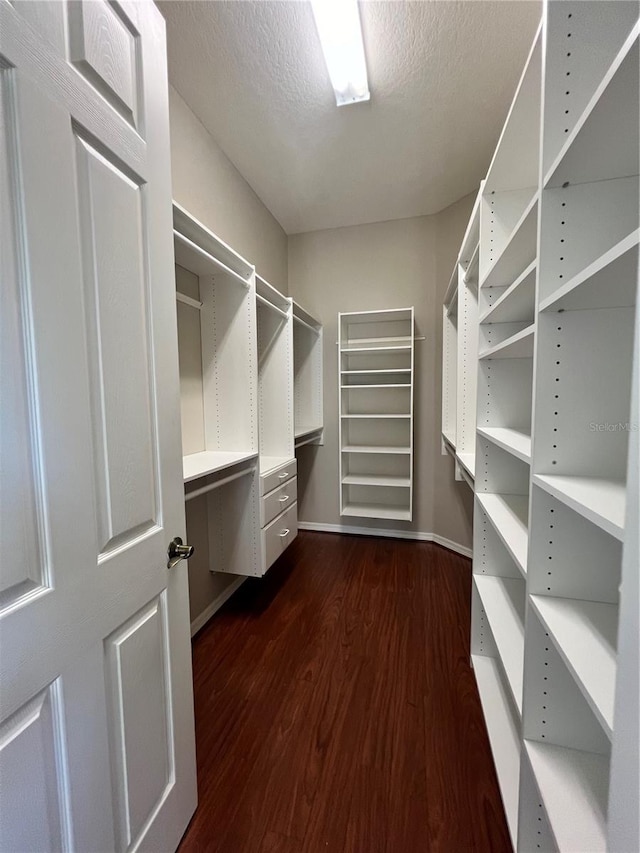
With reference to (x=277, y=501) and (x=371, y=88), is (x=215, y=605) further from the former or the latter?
(x=371, y=88)

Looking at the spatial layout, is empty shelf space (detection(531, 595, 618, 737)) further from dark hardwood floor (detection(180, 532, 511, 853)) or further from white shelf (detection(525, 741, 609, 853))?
dark hardwood floor (detection(180, 532, 511, 853))

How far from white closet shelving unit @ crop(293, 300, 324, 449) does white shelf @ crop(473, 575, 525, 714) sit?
2.06m

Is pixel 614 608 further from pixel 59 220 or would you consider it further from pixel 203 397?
pixel 203 397

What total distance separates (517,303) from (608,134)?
23.5 inches

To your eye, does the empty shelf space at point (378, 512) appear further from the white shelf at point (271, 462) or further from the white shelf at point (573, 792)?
the white shelf at point (573, 792)

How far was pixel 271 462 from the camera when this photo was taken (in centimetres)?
241

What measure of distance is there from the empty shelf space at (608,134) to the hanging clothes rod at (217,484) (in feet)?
4.70

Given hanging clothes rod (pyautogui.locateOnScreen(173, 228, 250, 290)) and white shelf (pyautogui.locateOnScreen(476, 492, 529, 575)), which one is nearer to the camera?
white shelf (pyautogui.locateOnScreen(476, 492, 529, 575))

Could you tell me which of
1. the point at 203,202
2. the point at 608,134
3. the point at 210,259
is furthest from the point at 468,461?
the point at 203,202

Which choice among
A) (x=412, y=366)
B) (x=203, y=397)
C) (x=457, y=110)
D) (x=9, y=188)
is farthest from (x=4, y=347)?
(x=412, y=366)

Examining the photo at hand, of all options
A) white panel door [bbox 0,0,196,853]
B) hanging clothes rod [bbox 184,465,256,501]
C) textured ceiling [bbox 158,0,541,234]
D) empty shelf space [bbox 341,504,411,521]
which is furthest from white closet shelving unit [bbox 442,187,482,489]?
white panel door [bbox 0,0,196,853]

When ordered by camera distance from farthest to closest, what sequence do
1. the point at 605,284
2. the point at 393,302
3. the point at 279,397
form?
the point at 393,302
the point at 279,397
the point at 605,284

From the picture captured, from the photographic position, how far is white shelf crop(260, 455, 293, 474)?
2.20 metres

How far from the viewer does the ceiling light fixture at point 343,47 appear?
140 centimetres
